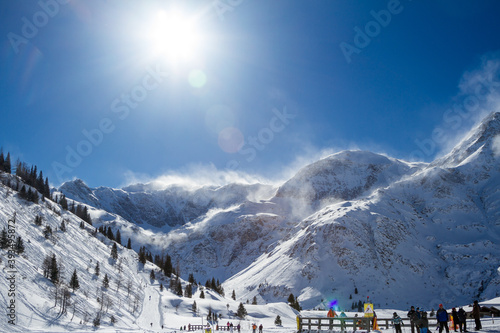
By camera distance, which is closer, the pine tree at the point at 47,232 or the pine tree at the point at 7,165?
the pine tree at the point at 47,232

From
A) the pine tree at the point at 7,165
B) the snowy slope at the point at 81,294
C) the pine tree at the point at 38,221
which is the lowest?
the snowy slope at the point at 81,294

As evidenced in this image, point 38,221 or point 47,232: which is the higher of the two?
point 38,221

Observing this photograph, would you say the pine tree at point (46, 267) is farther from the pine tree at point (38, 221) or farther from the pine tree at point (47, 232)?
the pine tree at point (38, 221)

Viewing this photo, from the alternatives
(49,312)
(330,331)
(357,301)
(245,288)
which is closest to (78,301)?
(49,312)

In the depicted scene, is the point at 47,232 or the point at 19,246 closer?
the point at 19,246

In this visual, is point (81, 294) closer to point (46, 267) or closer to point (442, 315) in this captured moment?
point (46, 267)

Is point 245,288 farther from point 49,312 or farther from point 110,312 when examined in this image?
point 49,312

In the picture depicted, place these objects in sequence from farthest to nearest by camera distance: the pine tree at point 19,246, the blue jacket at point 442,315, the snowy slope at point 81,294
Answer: the pine tree at point 19,246, the snowy slope at point 81,294, the blue jacket at point 442,315

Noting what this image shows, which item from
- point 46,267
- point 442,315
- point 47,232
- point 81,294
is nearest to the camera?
point 442,315

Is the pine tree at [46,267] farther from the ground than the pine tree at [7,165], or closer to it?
closer to it

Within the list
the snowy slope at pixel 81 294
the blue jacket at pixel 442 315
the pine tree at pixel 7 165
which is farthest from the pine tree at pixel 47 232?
the pine tree at pixel 7 165

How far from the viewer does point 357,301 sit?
518 ft

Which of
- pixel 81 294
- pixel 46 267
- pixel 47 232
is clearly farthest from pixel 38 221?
pixel 81 294

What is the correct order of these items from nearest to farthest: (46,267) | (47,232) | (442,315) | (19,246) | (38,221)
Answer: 1. (442,315)
2. (46,267)
3. (19,246)
4. (47,232)
5. (38,221)
